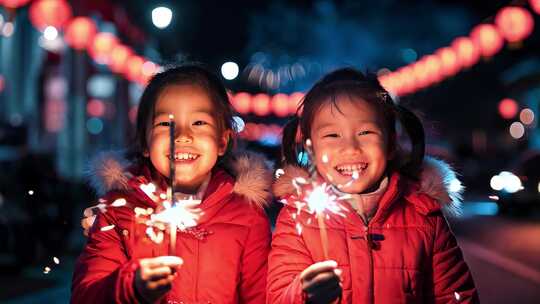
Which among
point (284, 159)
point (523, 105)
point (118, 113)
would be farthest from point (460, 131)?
point (284, 159)

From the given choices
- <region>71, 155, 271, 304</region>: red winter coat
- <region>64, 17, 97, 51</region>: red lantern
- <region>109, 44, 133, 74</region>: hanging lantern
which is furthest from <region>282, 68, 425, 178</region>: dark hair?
<region>109, 44, 133, 74</region>: hanging lantern

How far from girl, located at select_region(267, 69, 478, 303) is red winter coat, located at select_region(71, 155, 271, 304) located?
0.13 metres

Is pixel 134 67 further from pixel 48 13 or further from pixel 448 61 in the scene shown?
pixel 448 61

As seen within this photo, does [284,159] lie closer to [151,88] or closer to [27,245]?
[151,88]

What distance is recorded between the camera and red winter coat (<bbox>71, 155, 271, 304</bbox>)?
286cm

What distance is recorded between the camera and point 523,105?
37.1m

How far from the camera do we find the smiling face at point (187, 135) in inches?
118

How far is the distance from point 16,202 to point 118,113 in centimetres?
1847

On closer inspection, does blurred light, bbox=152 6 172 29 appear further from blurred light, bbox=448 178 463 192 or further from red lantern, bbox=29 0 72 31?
red lantern, bbox=29 0 72 31

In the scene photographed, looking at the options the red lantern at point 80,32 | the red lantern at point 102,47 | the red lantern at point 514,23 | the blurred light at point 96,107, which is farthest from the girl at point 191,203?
the blurred light at point 96,107

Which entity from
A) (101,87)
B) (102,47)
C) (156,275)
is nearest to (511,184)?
(102,47)

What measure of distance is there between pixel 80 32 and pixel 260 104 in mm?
15617

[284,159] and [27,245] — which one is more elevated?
[284,159]

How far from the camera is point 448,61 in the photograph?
21391 millimetres
